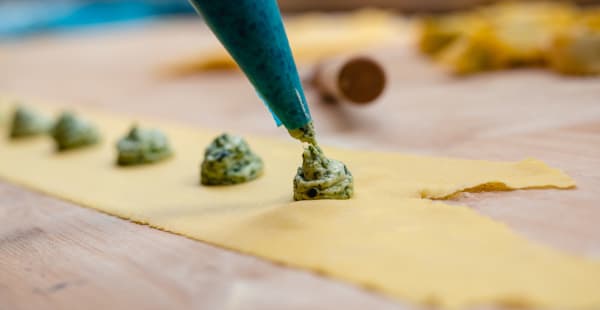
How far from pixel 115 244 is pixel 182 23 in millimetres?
4944

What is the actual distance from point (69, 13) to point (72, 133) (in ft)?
15.1

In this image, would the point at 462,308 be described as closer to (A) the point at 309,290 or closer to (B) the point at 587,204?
(A) the point at 309,290

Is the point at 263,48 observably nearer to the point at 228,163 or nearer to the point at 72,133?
the point at 228,163

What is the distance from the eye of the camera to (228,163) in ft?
3.82

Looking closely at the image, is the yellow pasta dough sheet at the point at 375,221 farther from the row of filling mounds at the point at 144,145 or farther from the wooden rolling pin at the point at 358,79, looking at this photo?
the wooden rolling pin at the point at 358,79

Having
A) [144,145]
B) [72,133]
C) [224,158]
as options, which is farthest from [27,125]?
[224,158]

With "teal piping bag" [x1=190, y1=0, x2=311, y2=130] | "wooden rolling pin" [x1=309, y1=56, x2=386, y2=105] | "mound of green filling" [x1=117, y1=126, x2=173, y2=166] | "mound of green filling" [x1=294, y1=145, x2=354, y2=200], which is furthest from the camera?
"wooden rolling pin" [x1=309, y1=56, x2=386, y2=105]

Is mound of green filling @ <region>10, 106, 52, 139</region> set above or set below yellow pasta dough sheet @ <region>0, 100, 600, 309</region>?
above

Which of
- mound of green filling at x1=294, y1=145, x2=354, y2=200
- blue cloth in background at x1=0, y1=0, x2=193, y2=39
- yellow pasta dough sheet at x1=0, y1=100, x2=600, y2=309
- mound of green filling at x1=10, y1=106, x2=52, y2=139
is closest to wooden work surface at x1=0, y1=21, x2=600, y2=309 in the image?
yellow pasta dough sheet at x1=0, y1=100, x2=600, y2=309

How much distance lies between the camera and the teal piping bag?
2.82 ft

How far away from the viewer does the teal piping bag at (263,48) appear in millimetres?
858

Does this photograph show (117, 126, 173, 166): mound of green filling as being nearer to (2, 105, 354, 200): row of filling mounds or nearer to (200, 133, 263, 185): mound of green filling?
(2, 105, 354, 200): row of filling mounds

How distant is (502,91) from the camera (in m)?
1.86

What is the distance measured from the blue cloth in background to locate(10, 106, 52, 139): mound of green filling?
3.74 meters
